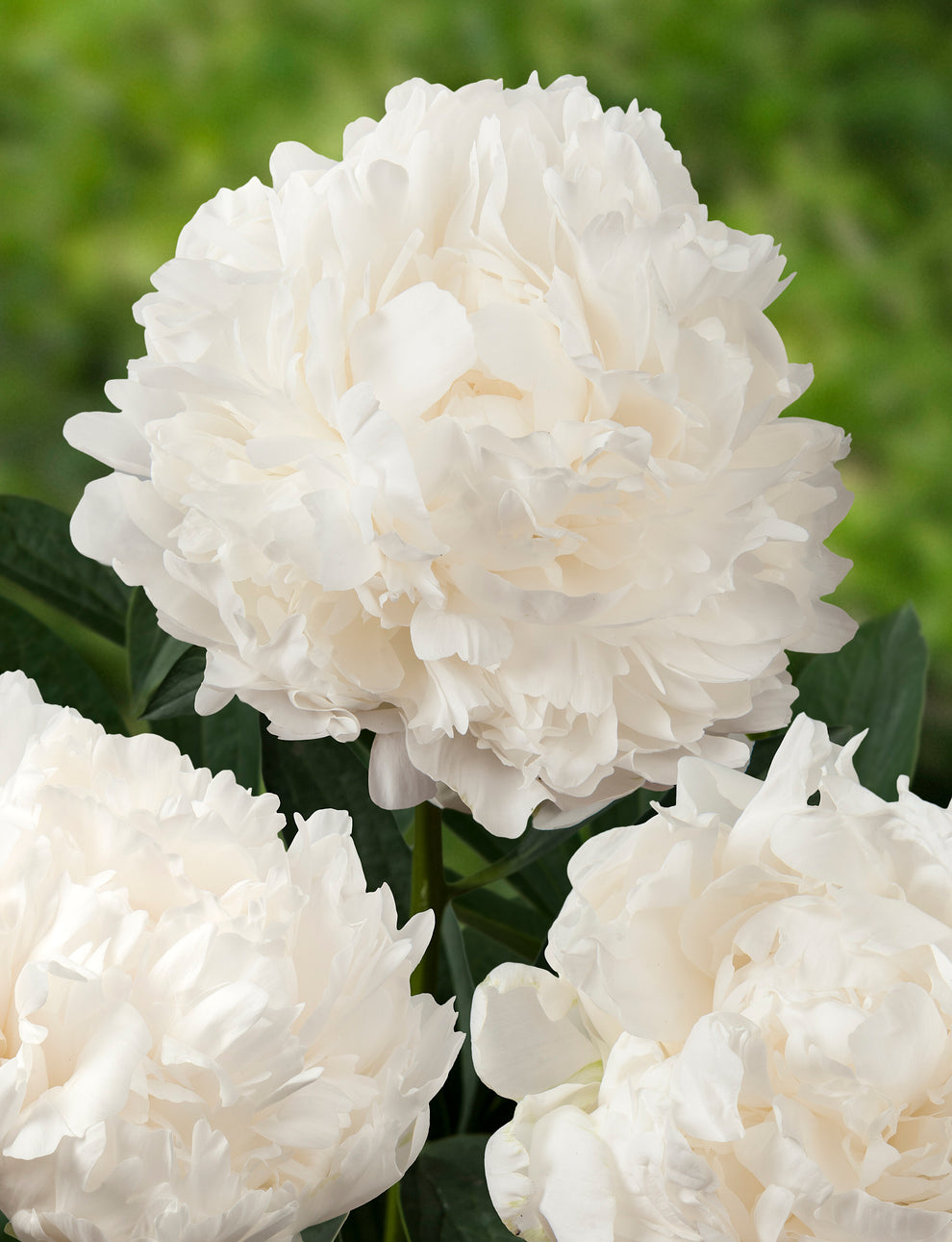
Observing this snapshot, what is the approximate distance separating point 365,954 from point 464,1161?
11 centimetres

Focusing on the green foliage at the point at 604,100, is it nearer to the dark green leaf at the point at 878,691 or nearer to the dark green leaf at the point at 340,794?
the dark green leaf at the point at 878,691

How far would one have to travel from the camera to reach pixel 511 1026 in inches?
8.7

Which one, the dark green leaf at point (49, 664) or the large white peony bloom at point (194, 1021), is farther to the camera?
the dark green leaf at point (49, 664)

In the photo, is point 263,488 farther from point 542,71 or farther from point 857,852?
point 542,71

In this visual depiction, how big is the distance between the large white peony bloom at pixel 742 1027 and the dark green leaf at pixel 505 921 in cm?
16

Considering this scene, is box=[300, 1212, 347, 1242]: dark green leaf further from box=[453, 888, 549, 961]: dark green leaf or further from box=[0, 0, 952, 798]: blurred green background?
box=[0, 0, 952, 798]: blurred green background

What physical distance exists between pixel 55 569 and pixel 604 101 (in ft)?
2.44

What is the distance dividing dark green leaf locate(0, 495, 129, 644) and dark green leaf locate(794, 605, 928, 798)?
204mm

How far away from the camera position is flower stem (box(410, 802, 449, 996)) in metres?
0.31

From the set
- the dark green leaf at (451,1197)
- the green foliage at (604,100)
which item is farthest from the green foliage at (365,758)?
the green foliage at (604,100)

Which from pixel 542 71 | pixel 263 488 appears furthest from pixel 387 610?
pixel 542 71

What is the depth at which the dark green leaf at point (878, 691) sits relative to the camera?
39 cm

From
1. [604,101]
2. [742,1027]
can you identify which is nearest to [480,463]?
[742,1027]

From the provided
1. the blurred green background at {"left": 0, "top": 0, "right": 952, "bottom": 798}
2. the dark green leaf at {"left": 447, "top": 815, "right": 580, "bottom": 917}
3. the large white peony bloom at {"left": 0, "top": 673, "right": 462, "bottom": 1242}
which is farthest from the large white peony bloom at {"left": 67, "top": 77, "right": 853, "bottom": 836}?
the blurred green background at {"left": 0, "top": 0, "right": 952, "bottom": 798}
